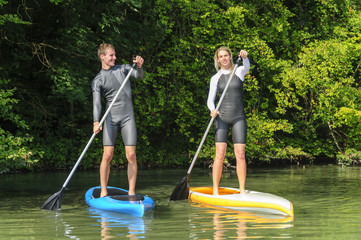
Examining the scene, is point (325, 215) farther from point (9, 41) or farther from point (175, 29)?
point (175, 29)

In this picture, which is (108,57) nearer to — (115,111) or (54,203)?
(115,111)

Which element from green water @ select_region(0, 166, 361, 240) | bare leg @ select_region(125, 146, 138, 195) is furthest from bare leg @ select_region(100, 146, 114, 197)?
green water @ select_region(0, 166, 361, 240)

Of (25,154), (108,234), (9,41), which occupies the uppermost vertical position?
(9,41)

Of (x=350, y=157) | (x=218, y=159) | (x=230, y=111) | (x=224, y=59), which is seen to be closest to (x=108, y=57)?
(x=224, y=59)

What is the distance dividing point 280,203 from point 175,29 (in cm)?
1049

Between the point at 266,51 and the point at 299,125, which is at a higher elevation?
the point at 266,51

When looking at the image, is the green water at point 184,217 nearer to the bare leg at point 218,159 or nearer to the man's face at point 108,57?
the bare leg at point 218,159

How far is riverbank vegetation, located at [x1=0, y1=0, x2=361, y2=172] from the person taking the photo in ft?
48.4

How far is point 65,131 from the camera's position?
16.0 meters

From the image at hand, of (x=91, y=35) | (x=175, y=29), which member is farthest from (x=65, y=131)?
(x=175, y=29)

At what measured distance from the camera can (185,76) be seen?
16594 mm

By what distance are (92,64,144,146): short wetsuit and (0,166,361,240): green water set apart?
39.6 inches

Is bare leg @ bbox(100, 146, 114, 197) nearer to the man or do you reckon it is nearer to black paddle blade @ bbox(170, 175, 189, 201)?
the man

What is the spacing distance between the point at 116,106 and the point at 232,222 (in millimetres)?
2241
